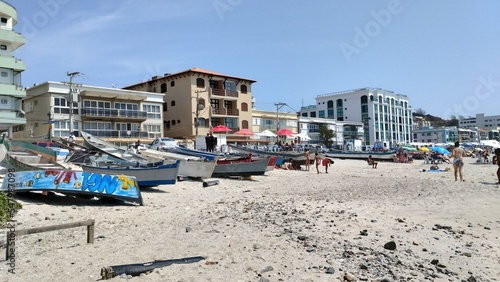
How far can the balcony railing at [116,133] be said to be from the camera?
4843cm

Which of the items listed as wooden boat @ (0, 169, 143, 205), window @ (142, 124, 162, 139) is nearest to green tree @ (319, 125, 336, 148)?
window @ (142, 124, 162, 139)

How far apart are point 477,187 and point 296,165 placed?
48.8ft

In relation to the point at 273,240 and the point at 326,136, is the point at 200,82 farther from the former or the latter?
the point at 273,240

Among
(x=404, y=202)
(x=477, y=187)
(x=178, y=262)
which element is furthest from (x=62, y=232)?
(x=477, y=187)

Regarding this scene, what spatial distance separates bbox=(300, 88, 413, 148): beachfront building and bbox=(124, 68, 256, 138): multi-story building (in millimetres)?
50023

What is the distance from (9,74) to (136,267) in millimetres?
46016

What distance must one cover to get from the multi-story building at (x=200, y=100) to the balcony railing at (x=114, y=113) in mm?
7078

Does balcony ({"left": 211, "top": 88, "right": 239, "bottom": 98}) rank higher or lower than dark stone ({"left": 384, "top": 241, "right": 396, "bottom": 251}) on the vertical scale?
higher

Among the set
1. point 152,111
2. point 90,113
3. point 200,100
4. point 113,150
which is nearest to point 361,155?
point 200,100

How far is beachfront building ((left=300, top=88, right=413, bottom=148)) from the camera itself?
107812mm

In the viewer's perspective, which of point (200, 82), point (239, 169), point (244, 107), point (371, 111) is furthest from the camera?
point (371, 111)

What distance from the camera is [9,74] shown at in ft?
143

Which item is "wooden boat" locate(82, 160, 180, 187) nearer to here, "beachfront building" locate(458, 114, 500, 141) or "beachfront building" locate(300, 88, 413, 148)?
"beachfront building" locate(300, 88, 413, 148)

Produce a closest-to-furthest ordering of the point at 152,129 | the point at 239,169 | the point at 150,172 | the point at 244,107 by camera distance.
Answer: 1. the point at 150,172
2. the point at 239,169
3. the point at 152,129
4. the point at 244,107
